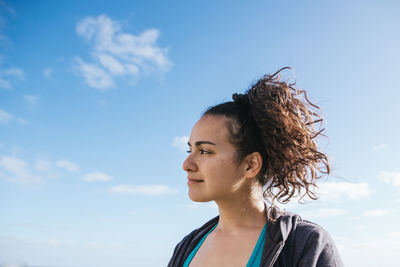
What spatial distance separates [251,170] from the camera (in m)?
3.55

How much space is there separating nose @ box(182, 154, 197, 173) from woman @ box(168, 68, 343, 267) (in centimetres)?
1

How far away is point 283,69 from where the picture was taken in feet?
13.9

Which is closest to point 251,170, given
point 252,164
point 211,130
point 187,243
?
point 252,164

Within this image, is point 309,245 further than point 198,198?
No

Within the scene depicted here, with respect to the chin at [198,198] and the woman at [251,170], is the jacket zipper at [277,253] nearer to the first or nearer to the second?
the woman at [251,170]

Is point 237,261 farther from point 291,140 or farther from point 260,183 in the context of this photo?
point 291,140

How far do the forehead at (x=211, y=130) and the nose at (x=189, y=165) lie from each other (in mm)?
196

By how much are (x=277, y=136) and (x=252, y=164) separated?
14.7 inches

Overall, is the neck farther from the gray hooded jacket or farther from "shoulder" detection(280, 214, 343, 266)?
"shoulder" detection(280, 214, 343, 266)

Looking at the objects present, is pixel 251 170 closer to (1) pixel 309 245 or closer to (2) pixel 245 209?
(2) pixel 245 209

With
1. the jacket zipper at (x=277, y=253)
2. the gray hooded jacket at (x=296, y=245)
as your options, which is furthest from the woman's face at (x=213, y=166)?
the jacket zipper at (x=277, y=253)

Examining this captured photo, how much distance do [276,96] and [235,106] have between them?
0.46m

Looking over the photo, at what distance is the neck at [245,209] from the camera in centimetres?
357

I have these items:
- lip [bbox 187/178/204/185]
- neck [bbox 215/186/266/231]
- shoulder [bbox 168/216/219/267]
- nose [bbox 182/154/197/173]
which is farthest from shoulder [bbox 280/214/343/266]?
shoulder [bbox 168/216/219/267]
